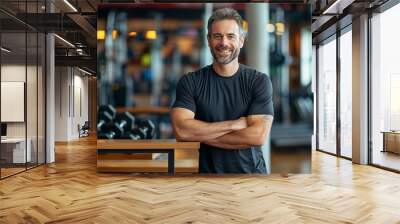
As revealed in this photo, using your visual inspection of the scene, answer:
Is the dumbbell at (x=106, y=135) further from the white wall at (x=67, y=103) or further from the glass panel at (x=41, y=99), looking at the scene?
the white wall at (x=67, y=103)

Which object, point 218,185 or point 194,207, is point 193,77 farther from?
point 194,207

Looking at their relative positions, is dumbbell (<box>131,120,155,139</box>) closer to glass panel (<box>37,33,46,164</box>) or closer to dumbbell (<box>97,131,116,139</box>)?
dumbbell (<box>97,131,116,139</box>)

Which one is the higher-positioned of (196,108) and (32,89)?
(32,89)

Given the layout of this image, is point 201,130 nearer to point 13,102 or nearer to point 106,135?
point 106,135

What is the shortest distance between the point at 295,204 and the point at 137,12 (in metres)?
3.70

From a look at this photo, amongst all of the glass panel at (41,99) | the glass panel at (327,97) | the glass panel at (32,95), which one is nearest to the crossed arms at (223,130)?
the glass panel at (32,95)

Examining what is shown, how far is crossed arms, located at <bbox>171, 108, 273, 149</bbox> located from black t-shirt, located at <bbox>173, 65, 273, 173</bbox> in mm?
76

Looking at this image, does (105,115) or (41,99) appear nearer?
(105,115)

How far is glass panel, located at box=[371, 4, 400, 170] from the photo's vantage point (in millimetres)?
7296

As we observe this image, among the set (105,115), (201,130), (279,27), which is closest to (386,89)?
(279,27)

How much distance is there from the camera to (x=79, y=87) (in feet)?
59.2

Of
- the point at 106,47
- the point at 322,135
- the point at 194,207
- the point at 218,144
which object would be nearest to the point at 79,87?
the point at 322,135

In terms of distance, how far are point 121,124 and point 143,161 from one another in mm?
686

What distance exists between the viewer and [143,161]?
21.6ft
